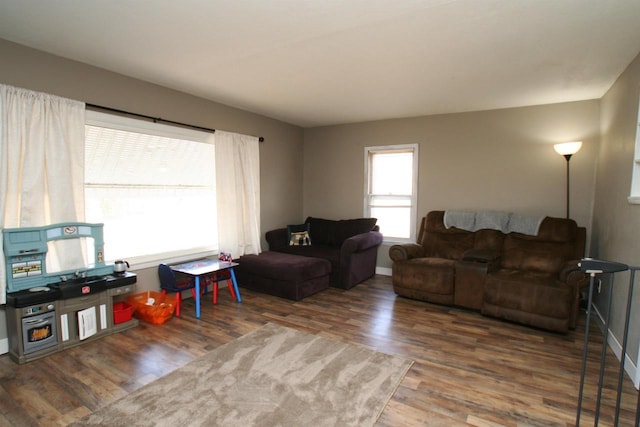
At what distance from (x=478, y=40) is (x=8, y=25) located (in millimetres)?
3383

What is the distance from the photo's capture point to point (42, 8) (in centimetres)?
208

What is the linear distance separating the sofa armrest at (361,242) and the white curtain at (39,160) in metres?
2.91

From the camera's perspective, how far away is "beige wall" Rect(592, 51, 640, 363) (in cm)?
246

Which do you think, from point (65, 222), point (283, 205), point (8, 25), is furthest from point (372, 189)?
point (8, 25)

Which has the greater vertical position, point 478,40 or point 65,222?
point 478,40

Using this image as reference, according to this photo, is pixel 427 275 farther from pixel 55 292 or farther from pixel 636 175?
pixel 55 292

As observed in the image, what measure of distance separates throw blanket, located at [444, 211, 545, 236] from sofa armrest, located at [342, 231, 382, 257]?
100cm

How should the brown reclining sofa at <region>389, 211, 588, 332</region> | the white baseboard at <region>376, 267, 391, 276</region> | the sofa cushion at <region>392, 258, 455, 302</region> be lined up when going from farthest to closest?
the white baseboard at <region>376, 267, 391, 276</region> < the sofa cushion at <region>392, 258, 455, 302</region> < the brown reclining sofa at <region>389, 211, 588, 332</region>

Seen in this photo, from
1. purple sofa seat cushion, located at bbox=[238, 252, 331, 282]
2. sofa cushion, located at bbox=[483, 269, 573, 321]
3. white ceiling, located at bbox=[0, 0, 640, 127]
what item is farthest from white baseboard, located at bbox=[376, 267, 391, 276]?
white ceiling, located at bbox=[0, 0, 640, 127]

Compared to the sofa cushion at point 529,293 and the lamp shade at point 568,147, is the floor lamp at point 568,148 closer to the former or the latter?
the lamp shade at point 568,147

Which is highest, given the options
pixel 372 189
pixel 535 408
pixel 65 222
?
pixel 372 189

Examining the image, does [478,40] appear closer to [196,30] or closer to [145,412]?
[196,30]

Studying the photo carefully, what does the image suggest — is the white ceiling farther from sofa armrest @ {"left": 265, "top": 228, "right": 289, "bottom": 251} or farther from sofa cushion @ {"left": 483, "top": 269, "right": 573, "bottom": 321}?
sofa armrest @ {"left": 265, "top": 228, "right": 289, "bottom": 251}

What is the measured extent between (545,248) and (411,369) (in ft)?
7.90
